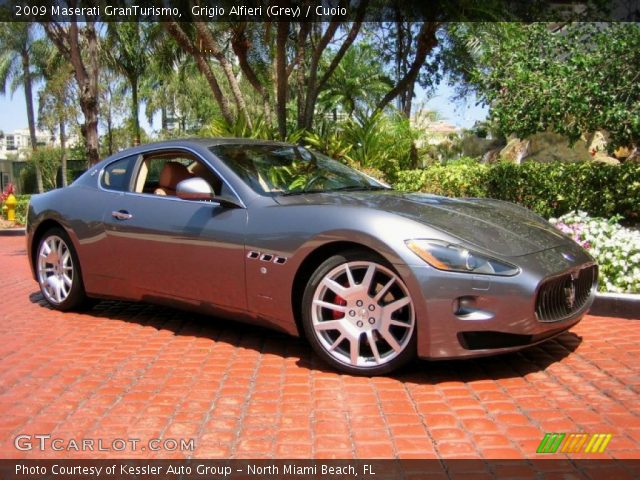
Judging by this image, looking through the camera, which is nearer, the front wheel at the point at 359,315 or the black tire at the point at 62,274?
the front wheel at the point at 359,315

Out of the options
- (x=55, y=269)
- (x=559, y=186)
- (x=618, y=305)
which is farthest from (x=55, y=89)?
(x=618, y=305)

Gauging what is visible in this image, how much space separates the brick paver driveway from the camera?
2.84 metres

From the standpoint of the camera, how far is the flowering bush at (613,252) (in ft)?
17.1

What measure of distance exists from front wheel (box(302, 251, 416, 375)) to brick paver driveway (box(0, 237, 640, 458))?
0.14m

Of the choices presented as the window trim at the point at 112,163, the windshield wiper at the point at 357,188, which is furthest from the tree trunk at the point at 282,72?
the windshield wiper at the point at 357,188

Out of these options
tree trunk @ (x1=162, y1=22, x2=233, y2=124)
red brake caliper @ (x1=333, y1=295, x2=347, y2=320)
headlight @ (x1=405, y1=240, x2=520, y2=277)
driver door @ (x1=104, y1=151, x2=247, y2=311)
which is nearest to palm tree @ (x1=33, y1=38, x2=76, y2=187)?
tree trunk @ (x1=162, y1=22, x2=233, y2=124)

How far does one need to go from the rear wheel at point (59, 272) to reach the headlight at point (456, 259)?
3.20m

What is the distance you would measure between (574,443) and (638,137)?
5.24 meters

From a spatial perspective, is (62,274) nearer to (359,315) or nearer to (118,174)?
(118,174)

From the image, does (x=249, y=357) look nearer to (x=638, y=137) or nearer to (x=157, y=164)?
(x=157, y=164)

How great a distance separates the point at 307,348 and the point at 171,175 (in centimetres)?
188

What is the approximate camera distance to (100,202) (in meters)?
5.12

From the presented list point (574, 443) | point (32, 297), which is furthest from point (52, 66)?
point (574, 443)

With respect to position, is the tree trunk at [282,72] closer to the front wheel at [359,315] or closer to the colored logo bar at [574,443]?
the front wheel at [359,315]
